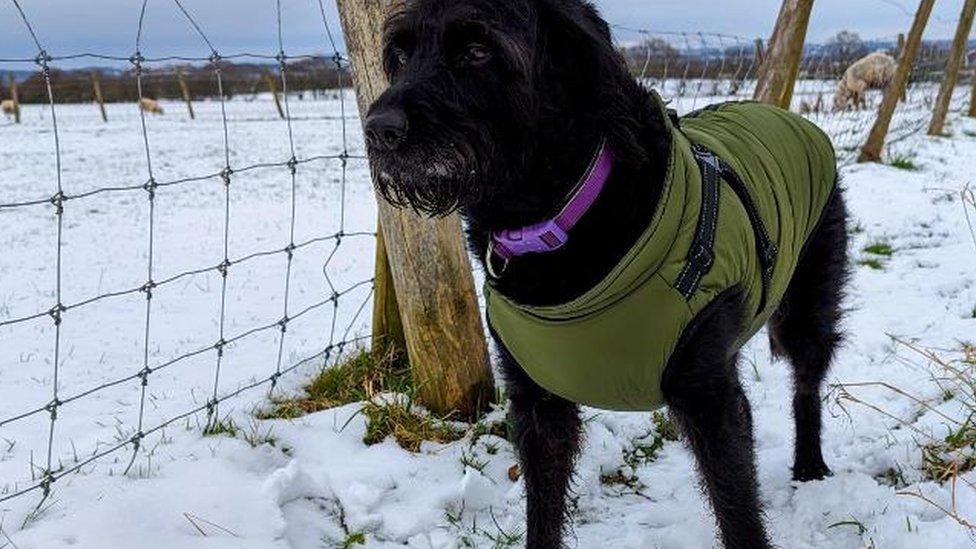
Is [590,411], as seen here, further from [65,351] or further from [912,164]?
[912,164]

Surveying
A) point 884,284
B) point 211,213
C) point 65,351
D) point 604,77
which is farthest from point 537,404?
point 211,213

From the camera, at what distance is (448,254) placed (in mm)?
3162

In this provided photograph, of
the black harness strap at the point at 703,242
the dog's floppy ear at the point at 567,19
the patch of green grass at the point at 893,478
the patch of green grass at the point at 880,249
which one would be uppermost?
the dog's floppy ear at the point at 567,19

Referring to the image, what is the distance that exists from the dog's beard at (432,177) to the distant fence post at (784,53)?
12.9 ft

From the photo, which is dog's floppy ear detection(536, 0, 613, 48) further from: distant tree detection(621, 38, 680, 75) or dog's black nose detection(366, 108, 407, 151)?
distant tree detection(621, 38, 680, 75)

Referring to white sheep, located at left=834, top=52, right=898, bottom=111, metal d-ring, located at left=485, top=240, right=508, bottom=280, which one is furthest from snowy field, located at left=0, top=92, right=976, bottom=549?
white sheep, located at left=834, top=52, right=898, bottom=111

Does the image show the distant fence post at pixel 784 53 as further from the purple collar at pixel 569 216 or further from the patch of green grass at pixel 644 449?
the purple collar at pixel 569 216

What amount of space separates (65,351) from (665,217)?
15.0 feet

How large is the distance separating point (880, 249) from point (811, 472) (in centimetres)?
331

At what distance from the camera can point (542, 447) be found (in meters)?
2.46

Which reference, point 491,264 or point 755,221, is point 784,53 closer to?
point 755,221

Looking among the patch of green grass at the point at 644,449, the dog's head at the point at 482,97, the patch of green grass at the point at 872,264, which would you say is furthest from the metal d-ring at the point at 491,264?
the patch of green grass at the point at 872,264

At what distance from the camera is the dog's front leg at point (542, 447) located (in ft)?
7.89

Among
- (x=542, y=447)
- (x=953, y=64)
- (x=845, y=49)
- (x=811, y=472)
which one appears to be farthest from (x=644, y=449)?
(x=845, y=49)
